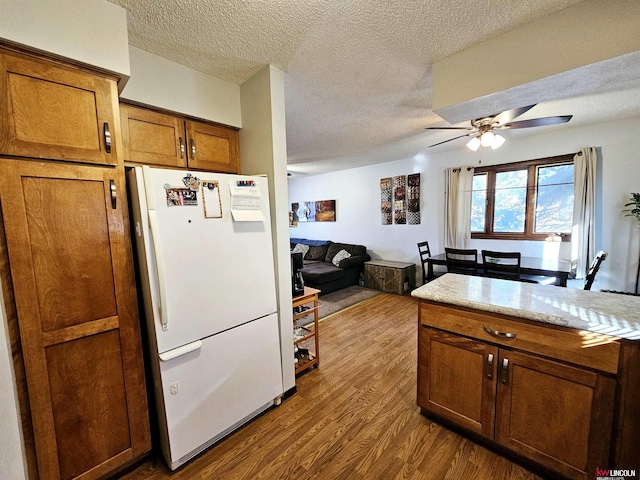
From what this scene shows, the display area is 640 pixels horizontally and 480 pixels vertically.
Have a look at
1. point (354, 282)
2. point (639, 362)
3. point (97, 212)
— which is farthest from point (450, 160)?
point (97, 212)

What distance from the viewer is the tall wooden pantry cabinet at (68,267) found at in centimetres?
113

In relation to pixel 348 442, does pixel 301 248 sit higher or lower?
higher

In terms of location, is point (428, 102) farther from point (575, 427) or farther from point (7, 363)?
point (7, 363)

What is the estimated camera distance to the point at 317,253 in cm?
607

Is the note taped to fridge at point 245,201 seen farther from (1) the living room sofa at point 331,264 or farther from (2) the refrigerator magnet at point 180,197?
(1) the living room sofa at point 331,264

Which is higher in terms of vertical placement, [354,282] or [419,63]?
[419,63]

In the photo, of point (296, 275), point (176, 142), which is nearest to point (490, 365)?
point (296, 275)

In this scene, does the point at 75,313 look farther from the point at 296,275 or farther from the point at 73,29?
the point at 296,275

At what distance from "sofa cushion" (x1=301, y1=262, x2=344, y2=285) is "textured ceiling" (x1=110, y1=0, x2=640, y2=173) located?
9.30ft

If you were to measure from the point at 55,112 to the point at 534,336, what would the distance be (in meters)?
2.55

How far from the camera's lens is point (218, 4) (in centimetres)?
132

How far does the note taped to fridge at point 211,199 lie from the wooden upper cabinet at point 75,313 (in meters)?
0.40

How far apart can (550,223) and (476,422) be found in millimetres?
3389

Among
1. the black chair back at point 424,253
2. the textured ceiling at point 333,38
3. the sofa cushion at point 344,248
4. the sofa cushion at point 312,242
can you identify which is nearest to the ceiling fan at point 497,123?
the textured ceiling at point 333,38
